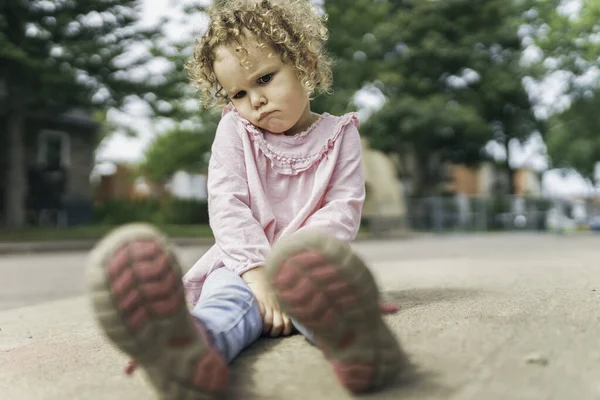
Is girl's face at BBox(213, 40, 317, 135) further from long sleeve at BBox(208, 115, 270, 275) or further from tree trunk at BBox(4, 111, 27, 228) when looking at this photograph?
tree trunk at BBox(4, 111, 27, 228)

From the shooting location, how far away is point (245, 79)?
202 cm

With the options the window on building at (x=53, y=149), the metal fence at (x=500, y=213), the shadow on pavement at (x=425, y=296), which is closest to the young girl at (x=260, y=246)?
the shadow on pavement at (x=425, y=296)

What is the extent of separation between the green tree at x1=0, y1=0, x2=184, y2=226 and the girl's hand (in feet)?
36.1

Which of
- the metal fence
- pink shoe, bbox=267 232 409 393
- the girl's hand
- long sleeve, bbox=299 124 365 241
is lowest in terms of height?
the metal fence

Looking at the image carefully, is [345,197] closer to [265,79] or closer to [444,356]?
[265,79]

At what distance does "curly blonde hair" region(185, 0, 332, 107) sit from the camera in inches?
81.6

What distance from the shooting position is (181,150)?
1126 inches

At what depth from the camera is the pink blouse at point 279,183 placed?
2031 millimetres

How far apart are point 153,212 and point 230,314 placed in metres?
20.6

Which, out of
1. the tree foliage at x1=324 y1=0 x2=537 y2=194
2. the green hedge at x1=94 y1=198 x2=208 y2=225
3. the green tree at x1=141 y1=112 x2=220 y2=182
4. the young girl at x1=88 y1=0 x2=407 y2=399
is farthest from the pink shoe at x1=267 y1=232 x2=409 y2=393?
the green hedge at x1=94 y1=198 x2=208 y2=225

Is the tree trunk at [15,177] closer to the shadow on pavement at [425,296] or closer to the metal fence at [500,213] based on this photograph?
the metal fence at [500,213]

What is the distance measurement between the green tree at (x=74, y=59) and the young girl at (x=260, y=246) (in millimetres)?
10536

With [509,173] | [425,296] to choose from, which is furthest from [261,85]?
[509,173]

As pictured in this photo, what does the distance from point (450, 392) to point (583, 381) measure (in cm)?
29
